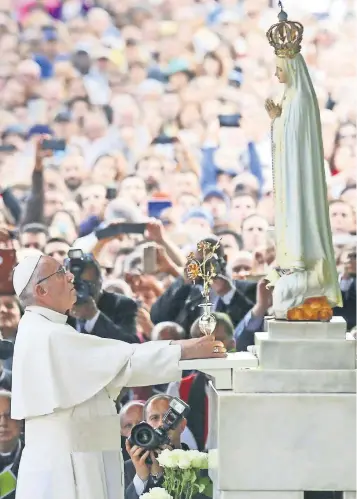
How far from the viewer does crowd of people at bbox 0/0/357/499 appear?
8.68 m

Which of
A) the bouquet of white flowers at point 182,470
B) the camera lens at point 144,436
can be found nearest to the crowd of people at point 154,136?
the camera lens at point 144,436

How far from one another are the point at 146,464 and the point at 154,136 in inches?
127

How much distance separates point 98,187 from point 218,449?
4.21 metres

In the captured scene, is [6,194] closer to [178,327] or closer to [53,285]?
[178,327]

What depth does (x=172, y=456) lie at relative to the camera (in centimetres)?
540

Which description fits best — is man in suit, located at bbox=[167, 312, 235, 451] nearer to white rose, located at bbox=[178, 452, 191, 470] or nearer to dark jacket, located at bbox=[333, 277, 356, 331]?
dark jacket, located at bbox=[333, 277, 356, 331]

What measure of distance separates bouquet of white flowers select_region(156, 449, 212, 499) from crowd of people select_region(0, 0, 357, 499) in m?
3.16

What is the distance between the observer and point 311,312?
5.11 metres

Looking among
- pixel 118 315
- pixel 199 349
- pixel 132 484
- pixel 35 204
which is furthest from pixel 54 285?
pixel 35 204

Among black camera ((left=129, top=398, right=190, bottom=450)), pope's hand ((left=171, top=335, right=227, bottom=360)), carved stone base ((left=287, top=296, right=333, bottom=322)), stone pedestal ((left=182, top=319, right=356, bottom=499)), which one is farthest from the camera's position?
black camera ((left=129, top=398, right=190, bottom=450))

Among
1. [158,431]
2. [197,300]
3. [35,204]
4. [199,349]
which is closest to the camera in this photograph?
[199,349]

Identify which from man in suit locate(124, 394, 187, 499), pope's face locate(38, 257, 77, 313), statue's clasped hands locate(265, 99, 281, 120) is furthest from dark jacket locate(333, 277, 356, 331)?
pope's face locate(38, 257, 77, 313)

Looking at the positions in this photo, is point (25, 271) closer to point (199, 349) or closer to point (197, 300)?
point (199, 349)

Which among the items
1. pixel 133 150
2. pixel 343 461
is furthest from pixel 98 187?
pixel 343 461
